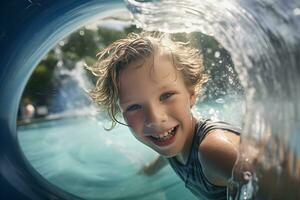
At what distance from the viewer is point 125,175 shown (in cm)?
284

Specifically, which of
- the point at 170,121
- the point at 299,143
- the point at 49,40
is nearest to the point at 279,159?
the point at 299,143

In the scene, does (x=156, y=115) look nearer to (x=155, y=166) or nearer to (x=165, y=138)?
(x=165, y=138)

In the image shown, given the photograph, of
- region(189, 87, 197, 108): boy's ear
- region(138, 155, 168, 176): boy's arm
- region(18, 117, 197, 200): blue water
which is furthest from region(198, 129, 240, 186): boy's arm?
region(138, 155, 168, 176): boy's arm

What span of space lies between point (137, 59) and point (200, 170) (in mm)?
510

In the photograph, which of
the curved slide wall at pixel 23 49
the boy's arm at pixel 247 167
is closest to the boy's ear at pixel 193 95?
the boy's arm at pixel 247 167

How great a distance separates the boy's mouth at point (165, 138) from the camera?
1.82 m

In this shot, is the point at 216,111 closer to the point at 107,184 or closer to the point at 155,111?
the point at 155,111

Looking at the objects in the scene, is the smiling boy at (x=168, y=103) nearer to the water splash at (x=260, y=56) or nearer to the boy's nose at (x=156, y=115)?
the boy's nose at (x=156, y=115)

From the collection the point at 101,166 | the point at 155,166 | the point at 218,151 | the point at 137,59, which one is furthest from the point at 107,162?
the point at 218,151

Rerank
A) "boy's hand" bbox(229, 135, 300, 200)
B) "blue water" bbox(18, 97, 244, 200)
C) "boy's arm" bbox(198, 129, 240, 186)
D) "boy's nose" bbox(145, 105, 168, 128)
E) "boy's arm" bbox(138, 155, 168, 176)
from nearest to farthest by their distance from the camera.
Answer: "boy's hand" bbox(229, 135, 300, 200), "boy's arm" bbox(198, 129, 240, 186), "boy's nose" bbox(145, 105, 168, 128), "blue water" bbox(18, 97, 244, 200), "boy's arm" bbox(138, 155, 168, 176)

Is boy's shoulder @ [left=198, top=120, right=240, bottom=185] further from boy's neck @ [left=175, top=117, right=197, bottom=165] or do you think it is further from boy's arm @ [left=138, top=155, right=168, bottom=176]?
boy's arm @ [left=138, top=155, right=168, bottom=176]

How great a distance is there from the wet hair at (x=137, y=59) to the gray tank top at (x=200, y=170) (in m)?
0.21

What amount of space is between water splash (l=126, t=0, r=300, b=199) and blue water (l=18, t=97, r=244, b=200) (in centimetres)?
52

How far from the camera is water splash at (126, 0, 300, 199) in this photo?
134cm
